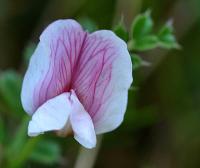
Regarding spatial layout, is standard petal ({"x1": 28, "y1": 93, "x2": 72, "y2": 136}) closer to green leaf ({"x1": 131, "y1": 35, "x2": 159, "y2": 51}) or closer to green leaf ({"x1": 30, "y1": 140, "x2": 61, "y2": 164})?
green leaf ({"x1": 131, "y1": 35, "x2": 159, "y2": 51})

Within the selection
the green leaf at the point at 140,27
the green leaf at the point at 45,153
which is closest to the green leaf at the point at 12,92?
the green leaf at the point at 45,153

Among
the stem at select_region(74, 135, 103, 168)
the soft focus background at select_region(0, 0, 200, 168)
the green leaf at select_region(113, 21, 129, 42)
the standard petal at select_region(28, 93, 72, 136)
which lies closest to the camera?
the standard petal at select_region(28, 93, 72, 136)

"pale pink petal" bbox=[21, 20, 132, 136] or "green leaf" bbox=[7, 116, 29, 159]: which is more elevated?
"pale pink petal" bbox=[21, 20, 132, 136]

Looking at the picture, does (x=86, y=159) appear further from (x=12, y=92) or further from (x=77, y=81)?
(x=77, y=81)

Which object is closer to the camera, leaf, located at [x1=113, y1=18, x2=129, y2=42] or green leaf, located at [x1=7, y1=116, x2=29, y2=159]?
leaf, located at [x1=113, y1=18, x2=129, y2=42]

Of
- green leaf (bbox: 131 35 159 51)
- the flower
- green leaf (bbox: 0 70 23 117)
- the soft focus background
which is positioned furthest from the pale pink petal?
the soft focus background

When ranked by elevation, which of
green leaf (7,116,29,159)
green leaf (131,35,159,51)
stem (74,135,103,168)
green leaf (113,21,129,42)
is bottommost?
stem (74,135,103,168)

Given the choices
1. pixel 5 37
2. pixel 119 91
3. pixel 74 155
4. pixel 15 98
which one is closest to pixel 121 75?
pixel 119 91
